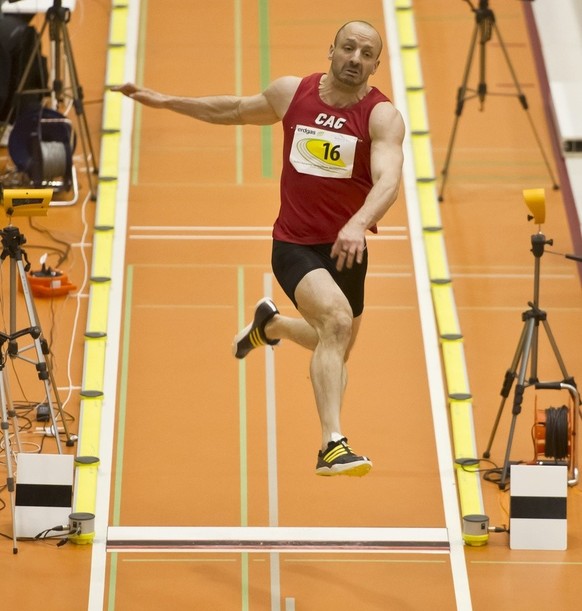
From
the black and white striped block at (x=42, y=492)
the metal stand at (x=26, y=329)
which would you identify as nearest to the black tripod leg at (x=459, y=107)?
→ the metal stand at (x=26, y=329)

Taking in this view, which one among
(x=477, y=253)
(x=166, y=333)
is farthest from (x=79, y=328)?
(x=477, y=253)

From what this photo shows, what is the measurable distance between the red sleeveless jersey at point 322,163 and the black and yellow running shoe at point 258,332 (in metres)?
0.67

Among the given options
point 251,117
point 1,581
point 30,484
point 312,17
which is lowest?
point 1,581

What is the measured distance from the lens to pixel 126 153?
41.4 feet

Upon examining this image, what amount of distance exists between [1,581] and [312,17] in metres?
7.94

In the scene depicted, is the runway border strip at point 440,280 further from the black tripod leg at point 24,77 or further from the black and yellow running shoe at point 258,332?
the black tripod leg at point 24,77

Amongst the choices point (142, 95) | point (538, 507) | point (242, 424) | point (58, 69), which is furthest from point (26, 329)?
point (58, 69)

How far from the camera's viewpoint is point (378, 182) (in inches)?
287

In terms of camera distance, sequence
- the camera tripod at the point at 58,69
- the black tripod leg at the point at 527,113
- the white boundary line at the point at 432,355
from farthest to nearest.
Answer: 1. the black tripod leg at the point at 527,113
2. the camera tripod at the point at 58,69
3. the white boundary line at the point at 432,355

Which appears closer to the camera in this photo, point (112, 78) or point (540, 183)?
point (540, 183)

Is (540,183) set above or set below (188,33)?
below

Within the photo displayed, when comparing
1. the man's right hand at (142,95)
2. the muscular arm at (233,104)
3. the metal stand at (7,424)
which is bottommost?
the metal stand at (7,424)

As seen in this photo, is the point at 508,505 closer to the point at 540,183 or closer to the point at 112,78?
the point at 540,183

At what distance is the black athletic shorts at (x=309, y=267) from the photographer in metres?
7.62
